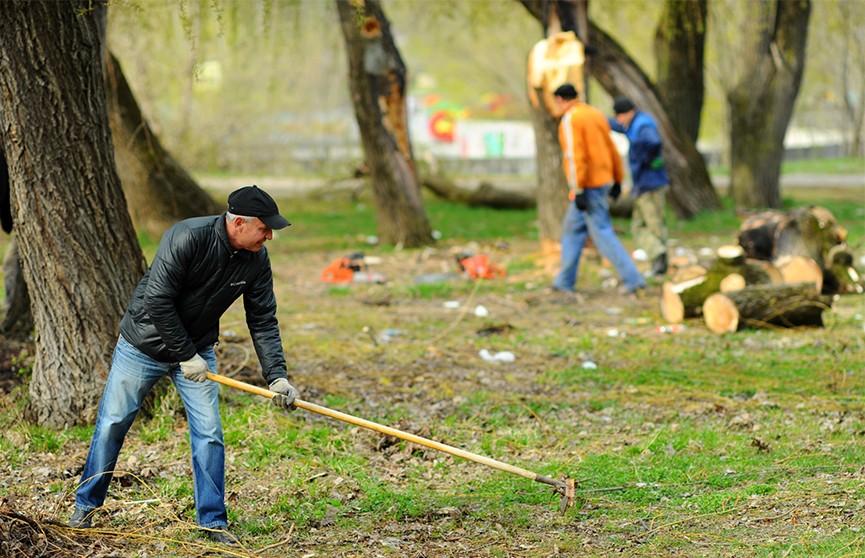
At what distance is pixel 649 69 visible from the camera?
31109 mm

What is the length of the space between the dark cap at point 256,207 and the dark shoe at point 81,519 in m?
1.54

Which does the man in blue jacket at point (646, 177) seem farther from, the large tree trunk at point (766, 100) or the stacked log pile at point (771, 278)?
the large tree trunk at point (766, 100)

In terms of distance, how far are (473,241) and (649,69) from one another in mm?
18861

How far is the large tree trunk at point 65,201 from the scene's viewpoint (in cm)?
576

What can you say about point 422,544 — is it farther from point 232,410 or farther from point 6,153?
point 6,153

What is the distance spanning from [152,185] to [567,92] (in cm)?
566

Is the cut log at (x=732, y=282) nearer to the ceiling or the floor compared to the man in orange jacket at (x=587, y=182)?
nearer to the floor

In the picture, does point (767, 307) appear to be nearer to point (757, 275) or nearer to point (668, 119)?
point (757, 275)

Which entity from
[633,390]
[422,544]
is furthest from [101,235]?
[633,390]

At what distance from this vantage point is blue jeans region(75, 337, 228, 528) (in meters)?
4.69

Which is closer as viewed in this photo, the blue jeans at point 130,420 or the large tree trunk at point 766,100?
the blue jeans at point 130,420

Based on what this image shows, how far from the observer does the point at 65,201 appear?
5.88m

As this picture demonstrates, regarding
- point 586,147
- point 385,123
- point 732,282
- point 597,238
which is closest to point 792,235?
point 732,282

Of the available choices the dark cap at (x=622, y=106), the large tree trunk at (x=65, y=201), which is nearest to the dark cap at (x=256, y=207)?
the large tree trunk at (x=65, y=201)
